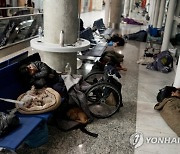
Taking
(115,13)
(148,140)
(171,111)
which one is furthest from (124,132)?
(115,13)

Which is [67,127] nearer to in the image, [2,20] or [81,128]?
[81,128]

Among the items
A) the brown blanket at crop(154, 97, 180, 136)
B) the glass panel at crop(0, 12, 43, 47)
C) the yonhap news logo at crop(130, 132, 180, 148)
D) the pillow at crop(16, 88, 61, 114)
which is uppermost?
the glass panel at crop(0, 12, 43, 47)

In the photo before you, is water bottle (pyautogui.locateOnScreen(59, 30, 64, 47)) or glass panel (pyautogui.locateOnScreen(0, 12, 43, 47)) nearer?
water bottle (pyautogui.locateOnScreen(59, 30, 64, 47))

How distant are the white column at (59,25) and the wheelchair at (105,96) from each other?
0.85 meters

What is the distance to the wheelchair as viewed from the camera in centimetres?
321

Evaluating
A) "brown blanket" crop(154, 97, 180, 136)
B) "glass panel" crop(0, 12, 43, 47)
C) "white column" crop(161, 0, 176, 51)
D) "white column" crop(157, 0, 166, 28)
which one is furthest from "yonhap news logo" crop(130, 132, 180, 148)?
"white column" crop(157, 0, 166, 28)

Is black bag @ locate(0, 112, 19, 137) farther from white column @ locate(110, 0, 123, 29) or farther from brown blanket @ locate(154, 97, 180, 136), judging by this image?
white column @ locate(110, 0, 123, 29)

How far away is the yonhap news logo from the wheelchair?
53 cm

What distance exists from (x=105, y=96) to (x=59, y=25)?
53.9 inches

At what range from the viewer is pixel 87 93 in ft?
10.5

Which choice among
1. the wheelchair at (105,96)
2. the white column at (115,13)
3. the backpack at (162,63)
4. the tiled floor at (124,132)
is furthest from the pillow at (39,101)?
the white column at (115,13)

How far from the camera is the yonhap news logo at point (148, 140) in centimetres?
281

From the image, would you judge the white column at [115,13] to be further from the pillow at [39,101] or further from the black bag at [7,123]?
the black bag at [7,123]

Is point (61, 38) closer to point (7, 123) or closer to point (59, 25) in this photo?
point (59, 25)
